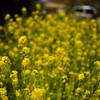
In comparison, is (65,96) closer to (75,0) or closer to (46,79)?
(46,79)

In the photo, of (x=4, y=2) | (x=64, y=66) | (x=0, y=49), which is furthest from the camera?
(x=4, y=2)

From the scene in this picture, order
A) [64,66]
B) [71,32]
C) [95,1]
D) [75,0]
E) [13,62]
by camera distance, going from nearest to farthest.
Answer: [64,66]
[13,62]
[71,32]
[95,1]
[75,0]

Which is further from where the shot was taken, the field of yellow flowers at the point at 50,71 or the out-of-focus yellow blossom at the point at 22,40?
the out-of-focus yellow blossom at the point at 22,40

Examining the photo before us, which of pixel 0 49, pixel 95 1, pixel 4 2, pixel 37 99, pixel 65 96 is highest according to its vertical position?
pixel 95 1

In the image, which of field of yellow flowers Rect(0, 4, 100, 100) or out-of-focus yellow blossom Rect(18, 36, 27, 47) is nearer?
field of yellow flowers Rect(0, 4, 100, 100)

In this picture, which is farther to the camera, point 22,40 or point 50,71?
point 50,71

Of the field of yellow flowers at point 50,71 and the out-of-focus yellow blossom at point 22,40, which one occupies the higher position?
the out-of-focus yellow blossom at point 22,40

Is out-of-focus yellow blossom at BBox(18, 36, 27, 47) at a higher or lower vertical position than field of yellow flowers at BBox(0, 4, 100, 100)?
higher

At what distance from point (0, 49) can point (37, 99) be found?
2.49m

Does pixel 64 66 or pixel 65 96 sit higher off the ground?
pixel 64 66

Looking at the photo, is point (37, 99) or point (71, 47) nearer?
point (37, 99)

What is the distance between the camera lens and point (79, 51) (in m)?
4.46

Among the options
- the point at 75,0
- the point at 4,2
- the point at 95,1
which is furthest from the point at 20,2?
the point at 75,0

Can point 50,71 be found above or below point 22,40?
below
